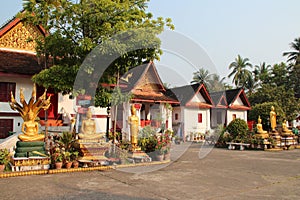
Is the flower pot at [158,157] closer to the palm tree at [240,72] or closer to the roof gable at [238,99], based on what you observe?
the roof gable at [238,99]

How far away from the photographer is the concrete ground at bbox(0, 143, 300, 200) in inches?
246

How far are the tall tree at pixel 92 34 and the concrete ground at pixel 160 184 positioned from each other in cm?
415

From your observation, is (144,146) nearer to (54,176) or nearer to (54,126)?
(54,176)

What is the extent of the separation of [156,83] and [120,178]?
570 inches

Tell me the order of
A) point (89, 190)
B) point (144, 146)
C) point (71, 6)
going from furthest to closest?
point (144, 146) → point (71, 6) → point (89, 190)

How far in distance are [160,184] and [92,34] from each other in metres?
6.77

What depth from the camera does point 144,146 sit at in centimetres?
1185

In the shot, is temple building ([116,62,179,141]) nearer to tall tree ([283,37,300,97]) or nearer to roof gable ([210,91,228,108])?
roof gable ([210,91,228,108])

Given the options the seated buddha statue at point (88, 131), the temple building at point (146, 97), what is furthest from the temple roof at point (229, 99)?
the seated buddha statue at point (88, 131)

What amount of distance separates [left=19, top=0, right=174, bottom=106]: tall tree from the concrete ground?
4146mm

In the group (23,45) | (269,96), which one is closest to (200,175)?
(23,45)

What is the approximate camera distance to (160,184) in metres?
7.36

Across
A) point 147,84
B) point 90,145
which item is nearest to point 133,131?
point 90,145

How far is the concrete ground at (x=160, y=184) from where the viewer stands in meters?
6.25
